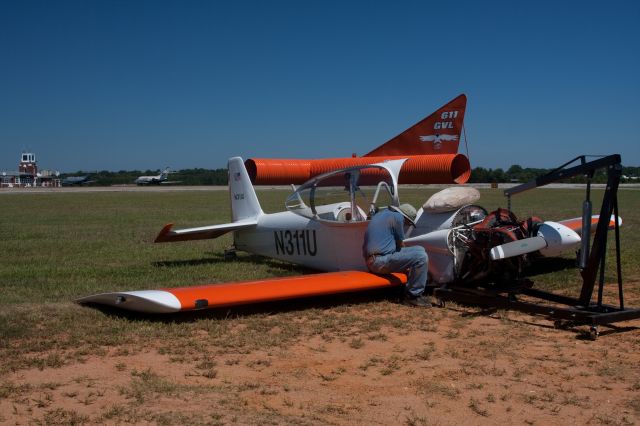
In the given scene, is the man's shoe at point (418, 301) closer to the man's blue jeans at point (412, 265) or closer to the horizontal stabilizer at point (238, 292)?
the man's blue jeans at point (412, 265)

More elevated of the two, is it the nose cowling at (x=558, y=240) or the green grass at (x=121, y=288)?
the nose cowling at (x=558, y=240)

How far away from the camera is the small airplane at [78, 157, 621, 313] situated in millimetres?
7149

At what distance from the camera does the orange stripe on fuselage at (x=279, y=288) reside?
7000 millimetres

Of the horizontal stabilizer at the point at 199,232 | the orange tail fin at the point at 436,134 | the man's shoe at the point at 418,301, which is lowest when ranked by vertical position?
the man's shoe at the point at 418,301

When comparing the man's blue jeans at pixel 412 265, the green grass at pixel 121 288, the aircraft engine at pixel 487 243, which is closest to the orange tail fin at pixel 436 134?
the green grass at pixel 121 288

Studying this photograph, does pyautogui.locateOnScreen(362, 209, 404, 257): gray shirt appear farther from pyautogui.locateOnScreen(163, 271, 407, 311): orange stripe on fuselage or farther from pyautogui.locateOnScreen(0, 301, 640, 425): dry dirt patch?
pyautogui.locateOnScreen(0, 301, 640, 425): dry dirt patch

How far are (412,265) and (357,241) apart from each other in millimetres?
1345

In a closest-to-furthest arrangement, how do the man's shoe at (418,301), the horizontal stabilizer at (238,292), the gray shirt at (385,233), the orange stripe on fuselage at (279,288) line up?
1. the horizontal stabilizer at (238,292)
2. the orange stripe on fuselage at (279,288)
3. the man's shoe at (418,301)
4. the gray shirt at (385,233)

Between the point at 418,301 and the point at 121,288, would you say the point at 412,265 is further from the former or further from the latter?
the point at 121,288

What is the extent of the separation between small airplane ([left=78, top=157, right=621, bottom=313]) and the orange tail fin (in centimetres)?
164

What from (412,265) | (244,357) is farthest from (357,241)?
(244,357)

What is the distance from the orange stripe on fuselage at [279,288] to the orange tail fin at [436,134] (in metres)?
3.00

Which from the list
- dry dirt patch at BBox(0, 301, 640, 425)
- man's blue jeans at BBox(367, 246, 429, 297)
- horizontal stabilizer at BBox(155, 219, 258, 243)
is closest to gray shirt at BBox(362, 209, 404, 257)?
man's blue jeans at BBox(367, 246, 429, 297)

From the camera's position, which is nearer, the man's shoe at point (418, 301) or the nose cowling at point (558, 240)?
the nose cowling at point (558, 240)
